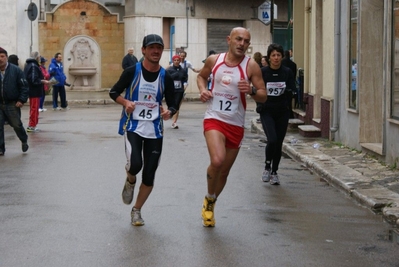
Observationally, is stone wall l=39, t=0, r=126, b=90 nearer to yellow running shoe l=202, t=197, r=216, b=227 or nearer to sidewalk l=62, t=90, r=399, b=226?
sidewalk l=62, t=90, r=399, b=226

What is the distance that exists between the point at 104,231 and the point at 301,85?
14700mm

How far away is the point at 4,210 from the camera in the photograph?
377 inches

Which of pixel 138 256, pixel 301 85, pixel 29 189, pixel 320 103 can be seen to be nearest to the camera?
pixel 138 256

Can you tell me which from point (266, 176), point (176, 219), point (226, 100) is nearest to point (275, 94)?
point (266, 176)

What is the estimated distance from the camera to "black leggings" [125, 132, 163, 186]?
28.6ft

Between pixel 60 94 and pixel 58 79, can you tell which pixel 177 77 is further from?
pixel 60 94

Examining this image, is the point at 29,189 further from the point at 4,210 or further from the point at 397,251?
the point at 397,251

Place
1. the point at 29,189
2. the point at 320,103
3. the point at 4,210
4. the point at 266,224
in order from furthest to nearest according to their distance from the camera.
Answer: the point at 320,103 < the point at 29,189 < the point at 4,210 < the point at 266,224

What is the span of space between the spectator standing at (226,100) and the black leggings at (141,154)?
0.52 m

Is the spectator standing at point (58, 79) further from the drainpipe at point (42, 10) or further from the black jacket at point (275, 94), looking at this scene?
the black jacket at point (275, 94)

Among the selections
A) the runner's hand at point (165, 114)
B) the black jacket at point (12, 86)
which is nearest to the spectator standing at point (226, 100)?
Result: the runner's hand at point (165, 114)

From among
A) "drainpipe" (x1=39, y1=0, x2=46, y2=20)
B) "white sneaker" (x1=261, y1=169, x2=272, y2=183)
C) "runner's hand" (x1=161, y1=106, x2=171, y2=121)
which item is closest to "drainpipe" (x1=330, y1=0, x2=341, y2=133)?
"white sneaker" (x1=261, y1=169, x2=272, y2=183)

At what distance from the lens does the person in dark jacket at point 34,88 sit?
64.0 feet

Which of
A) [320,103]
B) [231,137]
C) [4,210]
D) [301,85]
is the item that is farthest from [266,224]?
[301,85]
